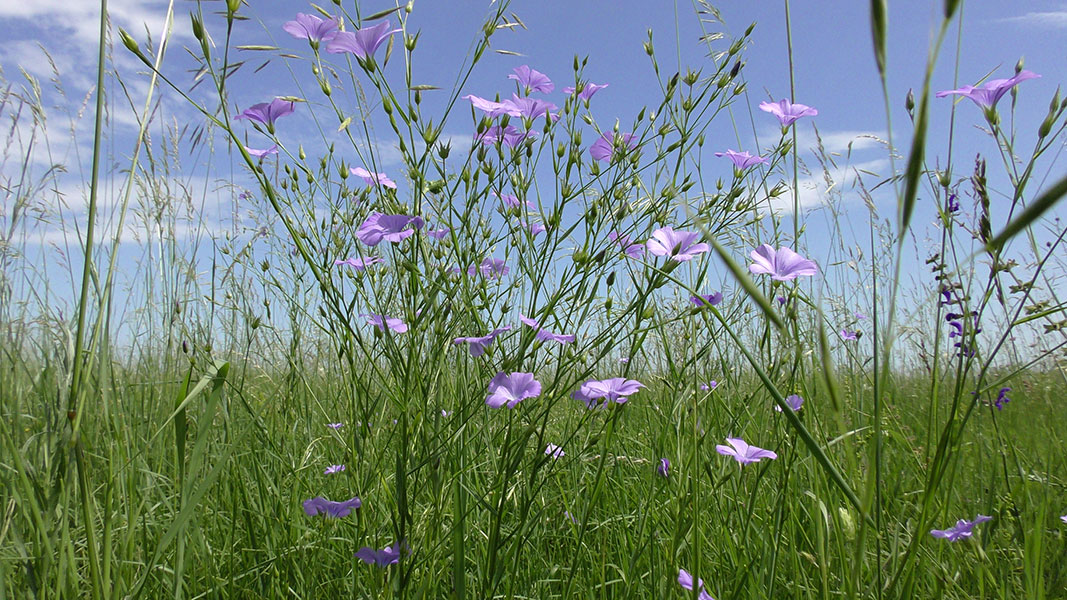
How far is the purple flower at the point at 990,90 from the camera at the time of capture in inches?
41.3

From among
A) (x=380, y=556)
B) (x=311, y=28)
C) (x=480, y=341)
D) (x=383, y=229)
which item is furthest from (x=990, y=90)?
(x=380, y=556)

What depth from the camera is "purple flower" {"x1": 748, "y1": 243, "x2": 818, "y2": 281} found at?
1.00 metres

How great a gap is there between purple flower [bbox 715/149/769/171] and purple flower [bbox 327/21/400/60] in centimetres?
72

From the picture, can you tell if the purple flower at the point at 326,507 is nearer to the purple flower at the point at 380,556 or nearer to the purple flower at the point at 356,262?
the purple flower at the point at 380,556

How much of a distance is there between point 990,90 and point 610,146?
68cm

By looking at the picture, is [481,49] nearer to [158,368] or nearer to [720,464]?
[720,464]

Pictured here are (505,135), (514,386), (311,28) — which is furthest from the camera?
(505,135)

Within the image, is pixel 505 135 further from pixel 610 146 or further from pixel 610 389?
pixel 610 389

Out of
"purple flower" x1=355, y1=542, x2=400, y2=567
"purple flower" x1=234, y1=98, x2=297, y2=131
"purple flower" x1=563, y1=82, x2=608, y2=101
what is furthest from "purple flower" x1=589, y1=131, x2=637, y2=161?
"purple flower" x1=355, y1=542, x2=400, y2=567

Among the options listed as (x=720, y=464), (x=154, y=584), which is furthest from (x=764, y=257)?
(x=154, y=584)

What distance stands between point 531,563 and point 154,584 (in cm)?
77

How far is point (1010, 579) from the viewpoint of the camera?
136 centimetres

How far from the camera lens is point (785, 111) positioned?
139cm

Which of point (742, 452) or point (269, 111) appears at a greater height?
point (269, 111)
